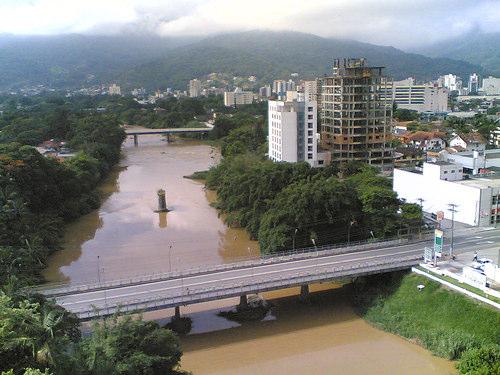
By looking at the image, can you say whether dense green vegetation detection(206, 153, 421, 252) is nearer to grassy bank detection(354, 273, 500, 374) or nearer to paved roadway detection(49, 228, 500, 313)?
paved roadway detection(49, 228, 500, 313)

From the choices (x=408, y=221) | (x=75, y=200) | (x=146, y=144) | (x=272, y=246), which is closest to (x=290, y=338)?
(x=272, y=246)

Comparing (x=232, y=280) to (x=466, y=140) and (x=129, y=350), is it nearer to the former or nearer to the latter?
(x=129, y=350)

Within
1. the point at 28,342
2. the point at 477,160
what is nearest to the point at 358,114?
the point at 477,160

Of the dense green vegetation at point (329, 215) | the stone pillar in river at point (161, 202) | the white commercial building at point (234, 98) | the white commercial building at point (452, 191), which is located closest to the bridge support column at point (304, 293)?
→ the dense green vegetation at point (329, 215)

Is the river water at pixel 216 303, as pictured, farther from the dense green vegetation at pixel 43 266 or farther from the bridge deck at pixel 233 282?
the dense green vegetation at pixel 43 266

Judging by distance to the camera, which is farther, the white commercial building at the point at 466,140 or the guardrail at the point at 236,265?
the white commercial building at the point at 466,140

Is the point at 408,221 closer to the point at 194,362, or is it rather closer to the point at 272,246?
the point at 272,246

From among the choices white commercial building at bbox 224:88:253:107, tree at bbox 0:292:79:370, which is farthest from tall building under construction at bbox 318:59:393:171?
white commercial building at bbox 224:88:253:107
